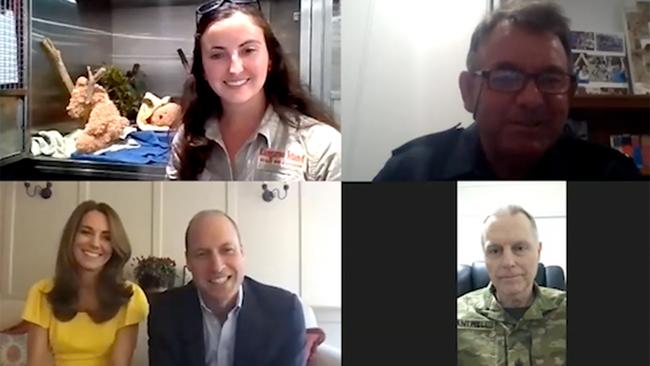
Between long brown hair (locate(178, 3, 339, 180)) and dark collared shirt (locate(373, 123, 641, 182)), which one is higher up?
long brown hair (locate(178, 3, 339, 180))

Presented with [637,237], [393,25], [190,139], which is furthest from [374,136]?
[637,237]

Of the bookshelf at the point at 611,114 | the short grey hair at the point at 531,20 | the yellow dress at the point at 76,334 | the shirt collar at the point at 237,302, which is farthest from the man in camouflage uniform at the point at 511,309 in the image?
the yellow dress at the point at 76,334

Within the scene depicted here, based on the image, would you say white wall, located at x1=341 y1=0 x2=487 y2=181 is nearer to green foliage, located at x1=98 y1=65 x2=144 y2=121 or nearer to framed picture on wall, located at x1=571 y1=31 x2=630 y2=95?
framed picture on wall, located at x1=571 y1=31 x2=630 y2=95

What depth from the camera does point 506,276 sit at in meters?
1.33

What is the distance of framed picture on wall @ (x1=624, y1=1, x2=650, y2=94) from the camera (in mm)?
1330

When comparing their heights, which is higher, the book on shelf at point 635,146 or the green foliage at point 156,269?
the book on shelf at point 635,146

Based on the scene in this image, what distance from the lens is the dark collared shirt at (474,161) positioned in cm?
133

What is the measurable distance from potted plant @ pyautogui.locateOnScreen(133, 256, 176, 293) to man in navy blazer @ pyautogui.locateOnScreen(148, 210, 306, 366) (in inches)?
0.8

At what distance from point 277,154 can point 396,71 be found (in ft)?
0.95

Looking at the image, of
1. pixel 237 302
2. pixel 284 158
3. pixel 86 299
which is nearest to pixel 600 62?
pixel 284 158

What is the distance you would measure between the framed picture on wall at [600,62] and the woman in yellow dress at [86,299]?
3.20 ft

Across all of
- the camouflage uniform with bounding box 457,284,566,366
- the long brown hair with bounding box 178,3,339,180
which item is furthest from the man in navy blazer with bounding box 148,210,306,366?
the camouflage uniform with bounding box 457,284,566,366

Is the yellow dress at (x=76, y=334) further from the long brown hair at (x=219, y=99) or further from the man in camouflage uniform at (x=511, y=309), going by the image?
the man in camouflage uniform at (x=511, y=309)

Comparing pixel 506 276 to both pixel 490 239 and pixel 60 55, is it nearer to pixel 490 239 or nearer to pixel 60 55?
pixel 490 239
